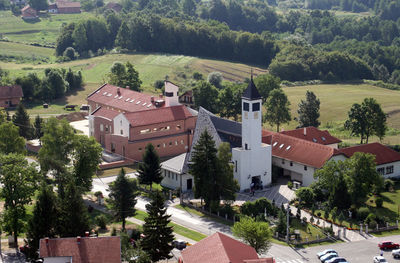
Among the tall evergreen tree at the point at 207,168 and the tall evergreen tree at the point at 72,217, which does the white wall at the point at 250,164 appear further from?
the tall evergreen tree at the point at 72,217

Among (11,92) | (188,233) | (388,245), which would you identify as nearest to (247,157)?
(188,233)

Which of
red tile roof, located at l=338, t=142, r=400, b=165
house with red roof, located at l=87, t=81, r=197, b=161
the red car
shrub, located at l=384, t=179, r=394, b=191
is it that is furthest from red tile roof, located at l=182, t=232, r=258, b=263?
house with red roof, located at l=87, t=81, r=197, b=161

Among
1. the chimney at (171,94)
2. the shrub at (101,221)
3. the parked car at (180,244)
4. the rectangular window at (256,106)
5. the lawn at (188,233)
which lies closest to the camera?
the parked car at (180,244)

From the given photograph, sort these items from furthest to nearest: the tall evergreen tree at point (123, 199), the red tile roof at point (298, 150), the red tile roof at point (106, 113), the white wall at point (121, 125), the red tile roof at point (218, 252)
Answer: the red tile roof at point (106, 113)
the white wall at point (121, 125)
the red tile roof at point (298, 150)
the tall evergreen tree at point (123, 199)
the red tile roof at point (218, 252)

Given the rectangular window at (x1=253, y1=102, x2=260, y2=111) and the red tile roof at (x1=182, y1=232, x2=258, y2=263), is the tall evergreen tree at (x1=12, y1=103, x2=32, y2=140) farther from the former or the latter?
the red tile roof at (x1=182, y1=232, x2=258, y2=263)

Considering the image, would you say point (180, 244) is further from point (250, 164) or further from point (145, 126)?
point (145, 126)

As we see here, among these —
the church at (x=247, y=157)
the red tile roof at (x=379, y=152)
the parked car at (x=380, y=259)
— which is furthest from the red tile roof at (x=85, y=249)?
the red tile roof at (x=379, y=152)
